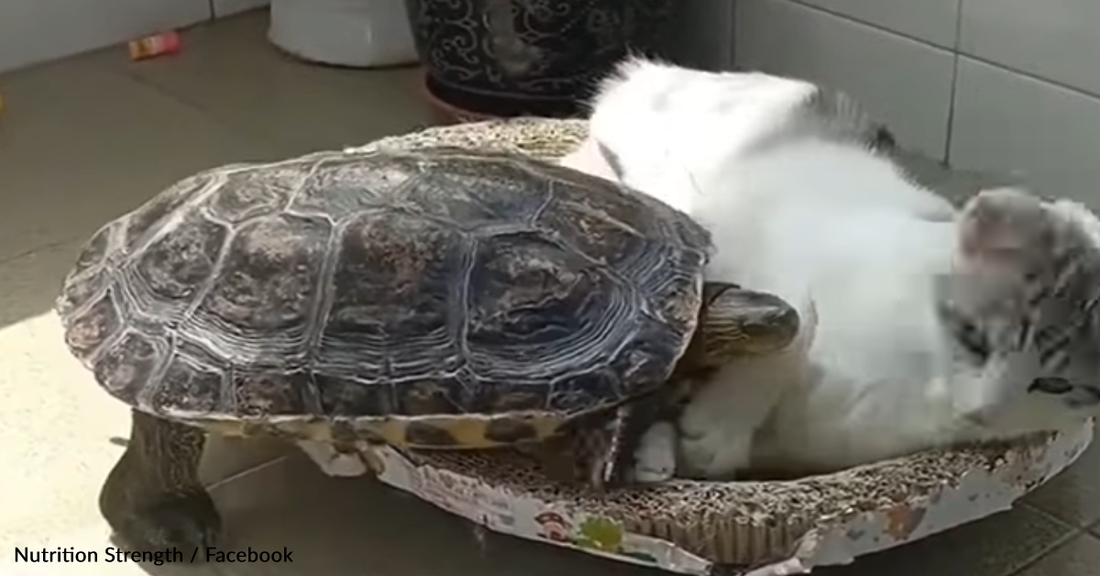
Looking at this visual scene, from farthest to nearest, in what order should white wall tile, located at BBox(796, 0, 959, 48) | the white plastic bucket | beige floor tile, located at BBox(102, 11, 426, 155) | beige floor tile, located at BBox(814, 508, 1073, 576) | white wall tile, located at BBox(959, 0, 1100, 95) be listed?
the white plastic bucket
beige floor tile, located at BBox(102, 11, 426, 155)
white wall tile, located at BBox(796, 0, 959, 48)
white wall tile, located at BBox(959, 0, 1100, 95)
beige floor tile, located at BBox(814, 508, 1073, 576)

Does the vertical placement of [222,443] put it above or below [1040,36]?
below

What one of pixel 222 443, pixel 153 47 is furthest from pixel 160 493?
pixel 153 47

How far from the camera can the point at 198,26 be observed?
2029mm

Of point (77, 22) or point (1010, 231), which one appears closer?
point (1010, 231)

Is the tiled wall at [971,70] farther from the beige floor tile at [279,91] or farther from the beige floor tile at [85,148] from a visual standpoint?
the beige floor tile at [85,148]

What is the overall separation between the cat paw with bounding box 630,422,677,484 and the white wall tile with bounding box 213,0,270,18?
1.26 meters

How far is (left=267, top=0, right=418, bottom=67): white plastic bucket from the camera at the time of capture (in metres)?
1.87

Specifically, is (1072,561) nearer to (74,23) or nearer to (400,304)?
(400,304)

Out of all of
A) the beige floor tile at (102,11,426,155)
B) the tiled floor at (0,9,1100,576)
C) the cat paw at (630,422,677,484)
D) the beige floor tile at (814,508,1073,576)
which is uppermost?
the cat paw at (630,422,677,484)

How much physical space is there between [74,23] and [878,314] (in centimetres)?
128

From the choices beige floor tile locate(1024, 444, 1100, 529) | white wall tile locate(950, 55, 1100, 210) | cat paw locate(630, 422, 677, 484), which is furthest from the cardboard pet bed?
white wall tile locate(950, 55, 1100, 210)

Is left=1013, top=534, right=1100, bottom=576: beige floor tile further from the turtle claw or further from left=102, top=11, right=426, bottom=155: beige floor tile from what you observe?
left=102, top=11, right=426, bottom=155: beige floor tile

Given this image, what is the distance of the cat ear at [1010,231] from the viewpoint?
0.92 meters

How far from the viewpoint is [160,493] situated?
3.48ft
